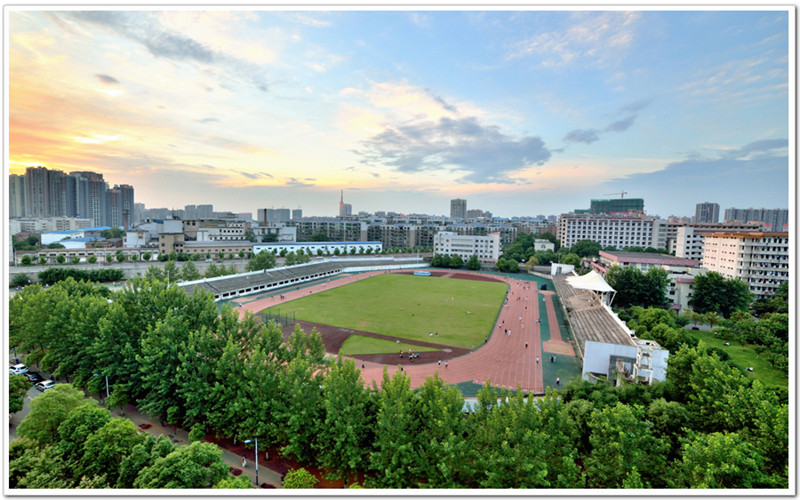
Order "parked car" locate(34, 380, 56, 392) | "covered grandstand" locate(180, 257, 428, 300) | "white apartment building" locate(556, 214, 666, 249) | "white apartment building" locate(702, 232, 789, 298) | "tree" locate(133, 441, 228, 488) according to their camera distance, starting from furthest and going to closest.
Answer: "white apartment building" locate(556, 214, 666, 249) → "covered grandstand" locate(180, 257, 428, 300) → "white apartment building" locate(702, 232, 789, 298) → "parked car" locate(34, 380, 56, 392) → "tree" locate(133, 441, 228, 488)

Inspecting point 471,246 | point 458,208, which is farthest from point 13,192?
point 458,208

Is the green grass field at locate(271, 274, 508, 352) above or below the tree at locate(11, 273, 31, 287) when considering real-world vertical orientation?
below

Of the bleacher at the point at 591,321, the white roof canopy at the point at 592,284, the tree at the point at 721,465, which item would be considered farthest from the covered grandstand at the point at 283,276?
the white roof canopy at the point at 592,284

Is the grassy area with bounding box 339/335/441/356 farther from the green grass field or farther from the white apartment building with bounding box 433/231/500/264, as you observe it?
the white apartment building with bounding box 433/231/500/264

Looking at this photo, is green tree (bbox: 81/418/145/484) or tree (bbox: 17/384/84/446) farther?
tree (bbox: 17/384/84/446)

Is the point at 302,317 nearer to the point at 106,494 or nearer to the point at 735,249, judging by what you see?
the point at 106,494

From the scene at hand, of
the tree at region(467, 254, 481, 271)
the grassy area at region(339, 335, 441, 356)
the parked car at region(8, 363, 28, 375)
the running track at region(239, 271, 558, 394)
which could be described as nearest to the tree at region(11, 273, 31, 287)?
the running track at region(239, 271, 558, 394)

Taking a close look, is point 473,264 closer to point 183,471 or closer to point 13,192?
point 183,471
